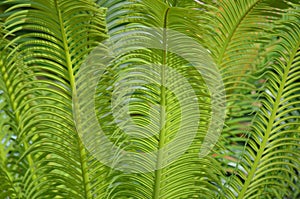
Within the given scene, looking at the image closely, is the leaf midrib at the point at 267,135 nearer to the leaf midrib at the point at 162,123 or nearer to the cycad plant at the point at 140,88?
the cycad plant at the point at 140,88

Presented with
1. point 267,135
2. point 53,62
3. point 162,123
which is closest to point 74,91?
point 53,62

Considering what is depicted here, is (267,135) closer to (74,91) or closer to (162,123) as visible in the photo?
(162,123)

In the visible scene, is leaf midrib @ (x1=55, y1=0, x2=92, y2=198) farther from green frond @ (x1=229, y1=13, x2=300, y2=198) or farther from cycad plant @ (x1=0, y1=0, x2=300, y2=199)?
green frond @ (x1=229, y1=13, x2=300, y2=198)

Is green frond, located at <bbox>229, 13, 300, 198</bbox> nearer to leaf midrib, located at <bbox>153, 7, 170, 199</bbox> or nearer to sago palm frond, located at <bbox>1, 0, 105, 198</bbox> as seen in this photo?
leaf midrib, located at <bbox>153, 7, 170, 199</bbox>

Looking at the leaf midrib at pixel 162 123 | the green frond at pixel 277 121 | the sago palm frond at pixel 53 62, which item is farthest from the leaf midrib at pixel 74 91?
the green frond at pixel 277 121

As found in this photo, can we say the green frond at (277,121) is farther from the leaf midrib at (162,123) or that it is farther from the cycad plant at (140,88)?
the leaf midrib at (162,123)

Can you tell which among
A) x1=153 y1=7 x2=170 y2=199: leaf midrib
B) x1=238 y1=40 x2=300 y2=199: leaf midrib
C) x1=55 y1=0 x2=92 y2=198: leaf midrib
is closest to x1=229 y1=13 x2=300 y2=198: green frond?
x1=238 y1=40 x2=300 y2=199: leaf midrib

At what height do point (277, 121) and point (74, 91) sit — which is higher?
point (277, 121)

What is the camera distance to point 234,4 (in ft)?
A: 3.74

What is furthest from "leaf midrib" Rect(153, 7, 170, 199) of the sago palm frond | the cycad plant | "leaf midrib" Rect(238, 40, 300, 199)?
"leaf midrib" Rect(238, 40, 300, 199)

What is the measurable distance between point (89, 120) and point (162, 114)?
20 cm

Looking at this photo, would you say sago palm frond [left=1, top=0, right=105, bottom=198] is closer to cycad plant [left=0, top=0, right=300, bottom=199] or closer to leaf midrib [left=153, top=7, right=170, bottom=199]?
cycad plant [left=0, top=0, right=300, bottom=199]

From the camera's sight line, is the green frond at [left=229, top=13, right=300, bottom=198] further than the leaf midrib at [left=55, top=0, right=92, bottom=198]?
Yes

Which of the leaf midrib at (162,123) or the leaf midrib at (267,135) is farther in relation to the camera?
the leaf midrib at (267,135)
